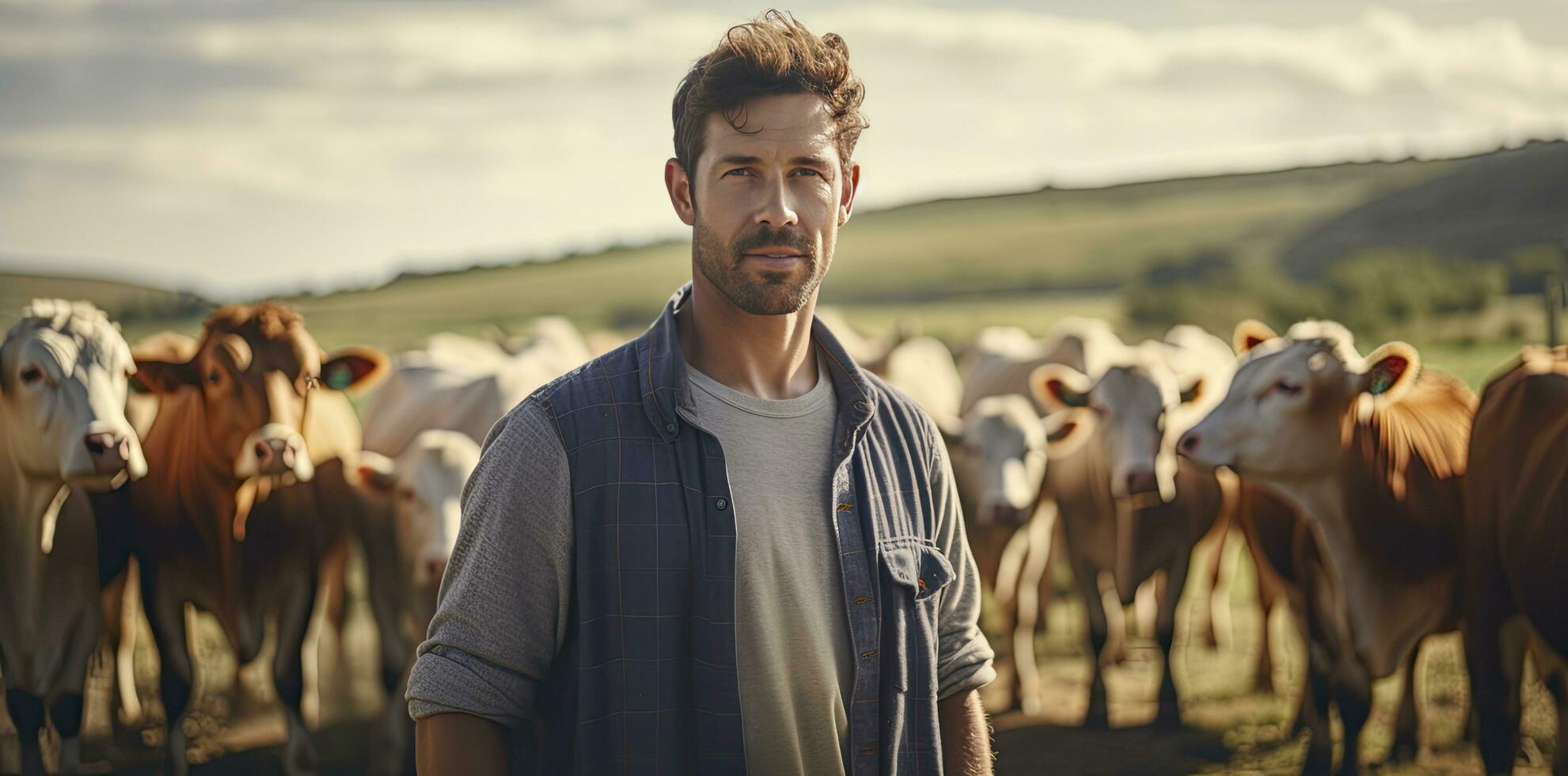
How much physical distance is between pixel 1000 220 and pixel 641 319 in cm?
2373

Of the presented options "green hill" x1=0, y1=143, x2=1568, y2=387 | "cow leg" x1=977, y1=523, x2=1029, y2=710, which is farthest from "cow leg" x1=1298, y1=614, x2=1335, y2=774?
"green hill" x1=0, y1=143, x2=1568, y2=387

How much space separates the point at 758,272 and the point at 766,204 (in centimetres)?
12

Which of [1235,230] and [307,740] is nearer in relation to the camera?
[307,740]

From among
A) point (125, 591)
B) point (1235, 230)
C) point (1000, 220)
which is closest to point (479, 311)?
point (1000, 220)

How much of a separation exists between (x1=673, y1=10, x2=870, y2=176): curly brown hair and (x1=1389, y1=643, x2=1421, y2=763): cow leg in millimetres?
5912

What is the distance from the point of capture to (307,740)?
6.77 meters

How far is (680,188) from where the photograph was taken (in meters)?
2.35

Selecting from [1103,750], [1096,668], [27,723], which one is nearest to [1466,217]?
[1096,668]

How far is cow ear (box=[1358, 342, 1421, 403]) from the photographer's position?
613cm

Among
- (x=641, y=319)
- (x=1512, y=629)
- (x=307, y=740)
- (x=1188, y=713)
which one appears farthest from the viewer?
(x=641, y=319)

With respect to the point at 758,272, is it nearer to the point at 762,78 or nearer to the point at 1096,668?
the point at 762,78

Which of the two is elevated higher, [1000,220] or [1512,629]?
[1000,220]

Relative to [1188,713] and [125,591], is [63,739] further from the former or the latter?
[1188,713]

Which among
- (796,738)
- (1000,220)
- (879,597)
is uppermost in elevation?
(1000,220)
